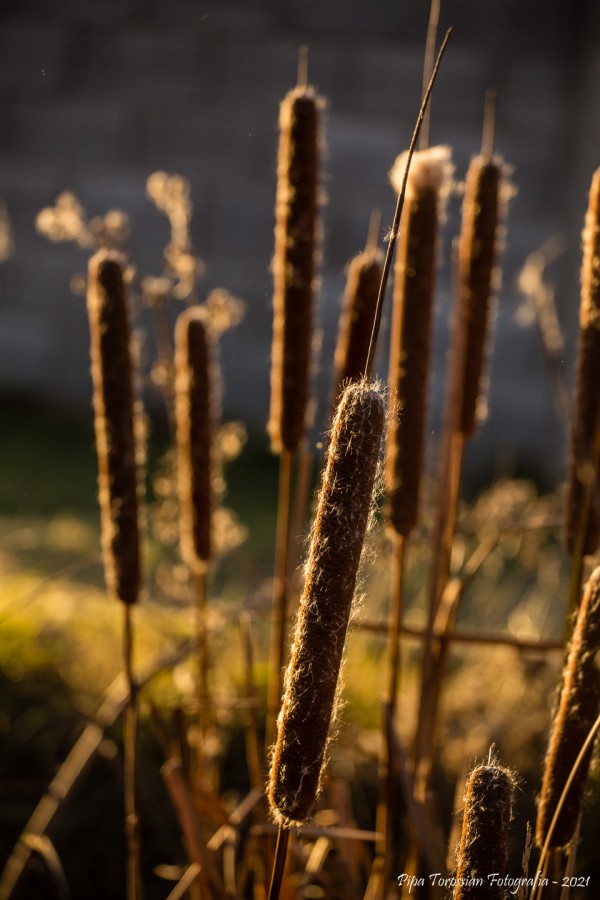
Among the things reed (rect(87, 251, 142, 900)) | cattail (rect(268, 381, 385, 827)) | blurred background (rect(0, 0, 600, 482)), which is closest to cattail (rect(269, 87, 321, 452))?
reed (rect(87, 251, 142, 900))

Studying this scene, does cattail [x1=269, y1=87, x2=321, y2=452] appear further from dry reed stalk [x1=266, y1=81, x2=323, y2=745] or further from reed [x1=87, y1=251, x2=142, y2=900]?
reed [x1=87, y1=251, x2=142, y2=900]

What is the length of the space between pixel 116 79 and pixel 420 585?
85.0 inches

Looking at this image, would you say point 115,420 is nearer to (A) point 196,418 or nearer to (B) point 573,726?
(A) point 196,418

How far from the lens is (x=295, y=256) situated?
69 centimetres

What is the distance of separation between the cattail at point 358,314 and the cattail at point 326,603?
0.27 meters

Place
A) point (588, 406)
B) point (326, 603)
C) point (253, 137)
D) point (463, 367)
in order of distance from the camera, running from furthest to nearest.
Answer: point (253, 137), point (463, 367), point (588, 406), point (326, 603)

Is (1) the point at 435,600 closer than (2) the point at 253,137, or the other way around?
(1) the point at 435,600

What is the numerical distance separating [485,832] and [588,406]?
283 millimetres

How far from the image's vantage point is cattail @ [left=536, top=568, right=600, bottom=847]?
1.62ft

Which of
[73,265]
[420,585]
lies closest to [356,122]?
[73,265]

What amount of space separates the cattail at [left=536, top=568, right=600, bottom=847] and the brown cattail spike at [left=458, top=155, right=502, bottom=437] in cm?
27

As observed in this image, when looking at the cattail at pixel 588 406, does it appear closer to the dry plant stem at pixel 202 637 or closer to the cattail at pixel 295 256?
the cattail at pixel 295 256

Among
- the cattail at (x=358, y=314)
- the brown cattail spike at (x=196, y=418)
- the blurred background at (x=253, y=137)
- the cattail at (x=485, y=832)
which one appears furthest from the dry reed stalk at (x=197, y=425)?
the blurred background at (x=253, y=137)

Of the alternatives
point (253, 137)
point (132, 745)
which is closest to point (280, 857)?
point (132, 745)
